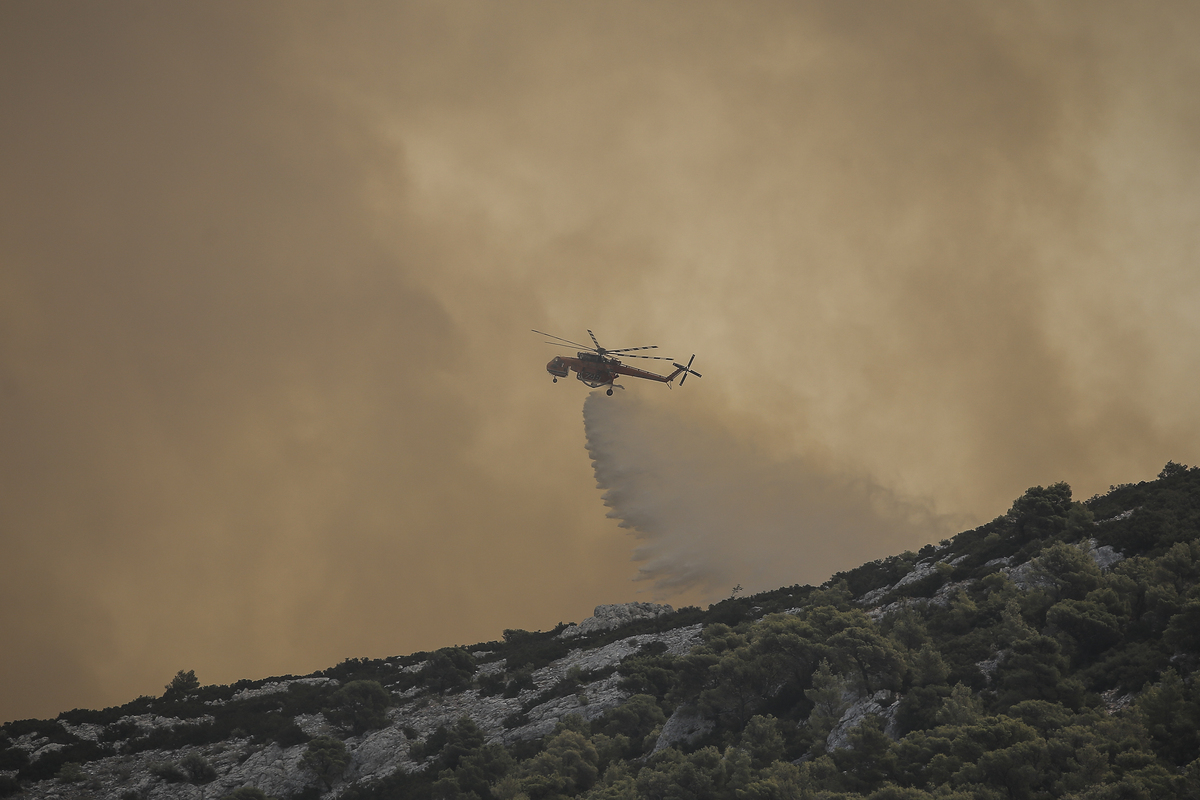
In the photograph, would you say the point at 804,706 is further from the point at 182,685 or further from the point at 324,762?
the point at 182,685

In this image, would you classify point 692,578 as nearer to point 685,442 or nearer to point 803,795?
point 685,442

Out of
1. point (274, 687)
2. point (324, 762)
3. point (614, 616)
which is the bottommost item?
point (324, 762)

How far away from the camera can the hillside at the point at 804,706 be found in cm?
2773

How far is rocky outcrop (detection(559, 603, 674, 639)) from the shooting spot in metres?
74.7

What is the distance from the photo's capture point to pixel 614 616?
7619cm

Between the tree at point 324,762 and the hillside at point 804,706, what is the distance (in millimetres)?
140

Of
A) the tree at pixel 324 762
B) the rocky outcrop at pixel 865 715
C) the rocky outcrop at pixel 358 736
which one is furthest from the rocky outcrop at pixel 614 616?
the rocky outcrop at pixel 865 715

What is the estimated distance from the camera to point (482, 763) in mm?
41062

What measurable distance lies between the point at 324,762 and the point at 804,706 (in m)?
29.5

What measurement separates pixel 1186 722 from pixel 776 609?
36919 millimetres

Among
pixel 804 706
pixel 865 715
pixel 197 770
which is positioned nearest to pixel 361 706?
pixel 197 770

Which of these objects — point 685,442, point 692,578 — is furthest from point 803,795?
point 685,442

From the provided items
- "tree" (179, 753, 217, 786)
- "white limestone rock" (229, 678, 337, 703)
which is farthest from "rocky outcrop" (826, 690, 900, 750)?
"white limestone rock" (229, 678, 337, 703)

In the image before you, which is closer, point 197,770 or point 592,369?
point 197,770
